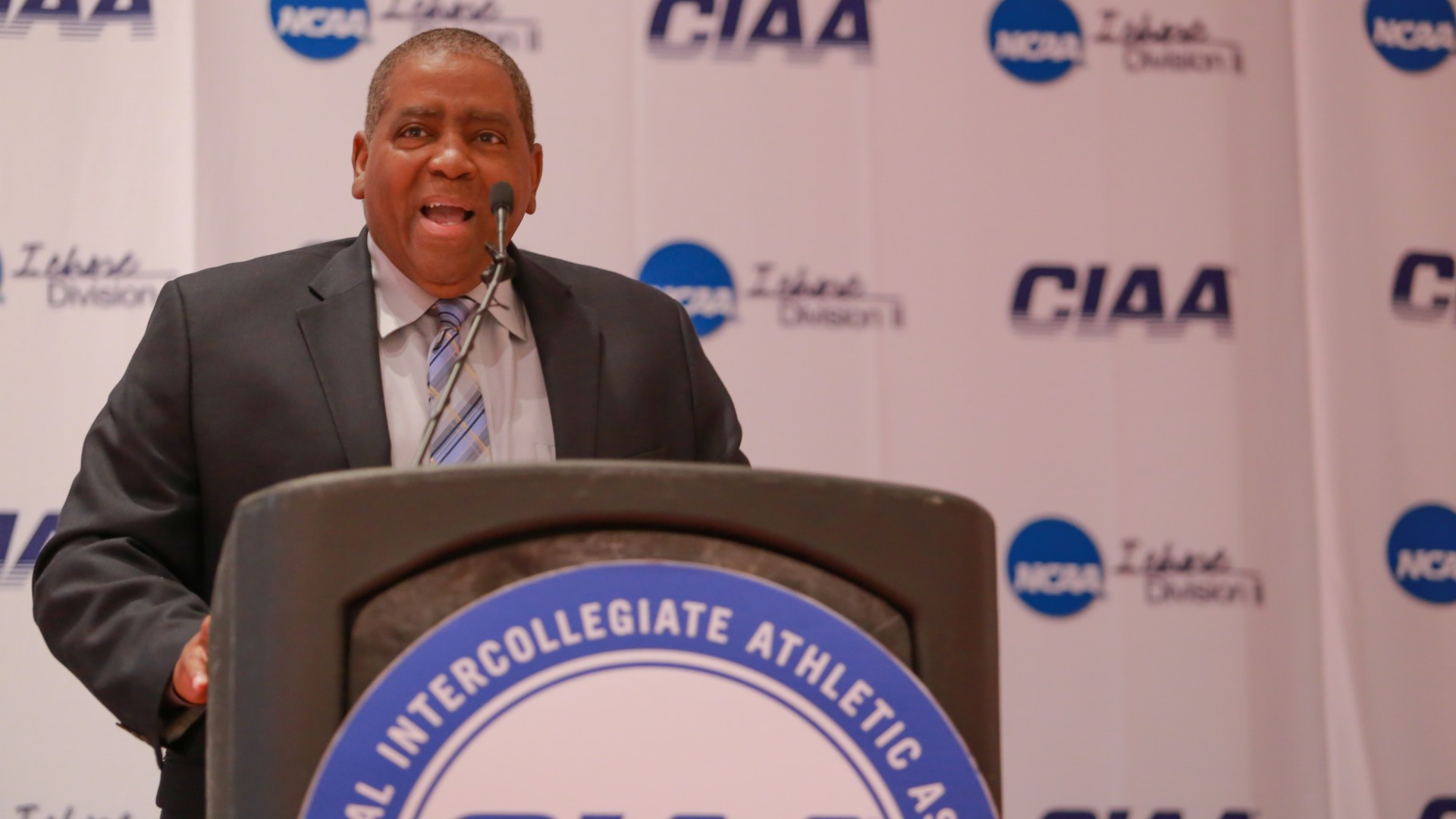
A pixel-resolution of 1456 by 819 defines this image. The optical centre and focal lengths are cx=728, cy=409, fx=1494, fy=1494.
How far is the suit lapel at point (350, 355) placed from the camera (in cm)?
157

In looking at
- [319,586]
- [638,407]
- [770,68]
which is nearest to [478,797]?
[319,586]

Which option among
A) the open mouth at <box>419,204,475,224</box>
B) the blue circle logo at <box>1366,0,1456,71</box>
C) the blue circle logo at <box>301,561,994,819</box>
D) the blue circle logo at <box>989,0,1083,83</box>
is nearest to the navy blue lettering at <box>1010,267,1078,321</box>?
the blue circle logo at <box>989,0,1083,83</box>

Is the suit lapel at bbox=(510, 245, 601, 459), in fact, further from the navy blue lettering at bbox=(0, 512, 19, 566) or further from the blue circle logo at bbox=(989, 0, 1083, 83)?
the blue circle logo at bbox=(989, 0, 1083, 83)

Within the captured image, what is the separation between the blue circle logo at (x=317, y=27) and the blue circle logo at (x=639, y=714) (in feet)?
8.47

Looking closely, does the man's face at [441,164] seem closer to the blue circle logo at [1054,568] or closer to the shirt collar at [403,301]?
the shirt collar at [403,301]

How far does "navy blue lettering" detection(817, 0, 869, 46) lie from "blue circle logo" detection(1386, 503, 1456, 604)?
1.63 metres

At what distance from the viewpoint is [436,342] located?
1.74m

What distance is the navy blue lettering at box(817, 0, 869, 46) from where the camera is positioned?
3320mm

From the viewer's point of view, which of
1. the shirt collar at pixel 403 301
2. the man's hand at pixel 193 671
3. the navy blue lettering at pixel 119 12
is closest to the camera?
the man's hand at pixel 193 671

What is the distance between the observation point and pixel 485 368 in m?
1.75

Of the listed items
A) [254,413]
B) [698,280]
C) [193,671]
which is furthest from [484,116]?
[698,280]

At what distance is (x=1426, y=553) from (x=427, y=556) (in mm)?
3104

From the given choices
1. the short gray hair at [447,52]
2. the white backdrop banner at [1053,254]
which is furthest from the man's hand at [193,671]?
the white backdrop banner at [1053,254]

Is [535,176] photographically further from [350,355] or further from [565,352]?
[350,355]
